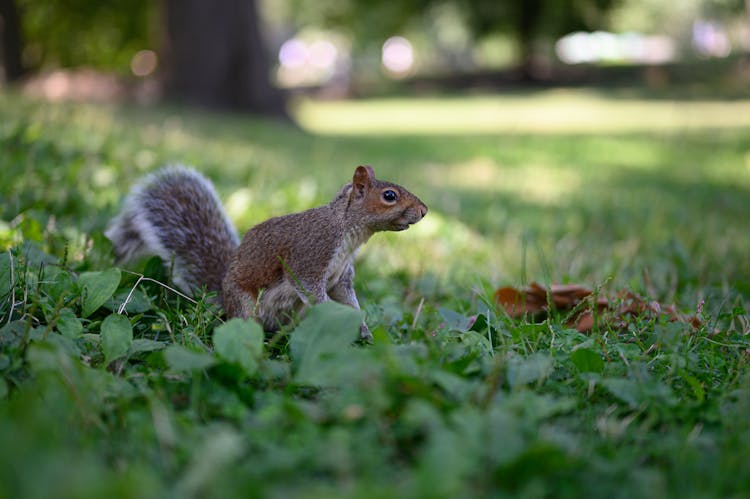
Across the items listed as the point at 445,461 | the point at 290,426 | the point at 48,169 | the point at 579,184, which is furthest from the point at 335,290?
the point at 579,184

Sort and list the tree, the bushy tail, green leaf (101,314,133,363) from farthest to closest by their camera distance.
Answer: the tree
the bushy tail
green leaf (101,314,133,363)

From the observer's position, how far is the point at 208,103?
1206 cm

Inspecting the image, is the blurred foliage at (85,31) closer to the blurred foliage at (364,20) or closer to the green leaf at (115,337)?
the blurred foliage at (364,20)

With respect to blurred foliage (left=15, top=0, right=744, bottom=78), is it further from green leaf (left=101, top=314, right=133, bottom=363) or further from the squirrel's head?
green leaf (left=101, top=314, right=133, bottom=363)

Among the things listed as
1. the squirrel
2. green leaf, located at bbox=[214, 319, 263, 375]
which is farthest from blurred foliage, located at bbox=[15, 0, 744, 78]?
green leaf, located at bbox=[214, 319, 263, 375]

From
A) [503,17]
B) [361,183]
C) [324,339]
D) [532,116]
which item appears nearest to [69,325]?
[324,339]

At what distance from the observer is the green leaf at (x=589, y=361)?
1.84m

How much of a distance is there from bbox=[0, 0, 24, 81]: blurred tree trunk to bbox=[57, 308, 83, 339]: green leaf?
16789mm

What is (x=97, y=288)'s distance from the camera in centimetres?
212

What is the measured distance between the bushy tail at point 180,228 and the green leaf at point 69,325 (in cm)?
55

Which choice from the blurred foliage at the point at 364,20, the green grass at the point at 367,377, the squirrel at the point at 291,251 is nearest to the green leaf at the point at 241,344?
the green grass at the point at 367,377

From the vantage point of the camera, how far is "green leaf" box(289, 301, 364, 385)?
1.61m

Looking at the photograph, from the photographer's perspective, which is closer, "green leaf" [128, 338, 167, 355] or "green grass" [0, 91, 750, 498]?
"green grass" [0, 91, 750, 498]

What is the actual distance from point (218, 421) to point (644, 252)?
3142 mm
